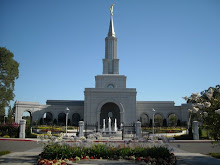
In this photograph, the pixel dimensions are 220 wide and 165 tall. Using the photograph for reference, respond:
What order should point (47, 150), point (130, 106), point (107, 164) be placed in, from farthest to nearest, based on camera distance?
point (130, 106)
point (47, 150)
point (107, 164)

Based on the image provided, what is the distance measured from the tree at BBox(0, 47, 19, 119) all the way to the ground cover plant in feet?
80.5

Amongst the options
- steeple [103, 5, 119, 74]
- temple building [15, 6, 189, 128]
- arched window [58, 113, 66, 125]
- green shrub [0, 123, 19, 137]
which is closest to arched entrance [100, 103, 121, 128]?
temple building [15, 6, 189, 128]

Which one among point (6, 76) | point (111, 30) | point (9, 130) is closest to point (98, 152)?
point (9, 130)

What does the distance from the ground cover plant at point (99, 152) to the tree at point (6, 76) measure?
24.5m

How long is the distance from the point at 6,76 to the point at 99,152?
2699 centimetres

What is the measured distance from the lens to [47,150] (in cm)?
1000

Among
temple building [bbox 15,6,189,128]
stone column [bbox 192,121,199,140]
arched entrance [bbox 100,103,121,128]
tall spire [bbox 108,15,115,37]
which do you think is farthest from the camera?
tall spire [bbox 108,15,115,37]

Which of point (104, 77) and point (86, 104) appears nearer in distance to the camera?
point (86, 104)

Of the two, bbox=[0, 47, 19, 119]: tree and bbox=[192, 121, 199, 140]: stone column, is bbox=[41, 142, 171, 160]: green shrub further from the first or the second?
bbox=[0, 47, 19, 119]: tree

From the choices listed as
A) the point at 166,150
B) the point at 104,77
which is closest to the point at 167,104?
the point at 104,77

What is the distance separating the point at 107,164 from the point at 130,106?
94.2ft

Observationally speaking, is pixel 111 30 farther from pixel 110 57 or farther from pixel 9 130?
pixel 9 130

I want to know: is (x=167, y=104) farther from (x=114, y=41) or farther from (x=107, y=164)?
(x=107, y=164)

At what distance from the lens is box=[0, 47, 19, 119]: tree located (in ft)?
105
